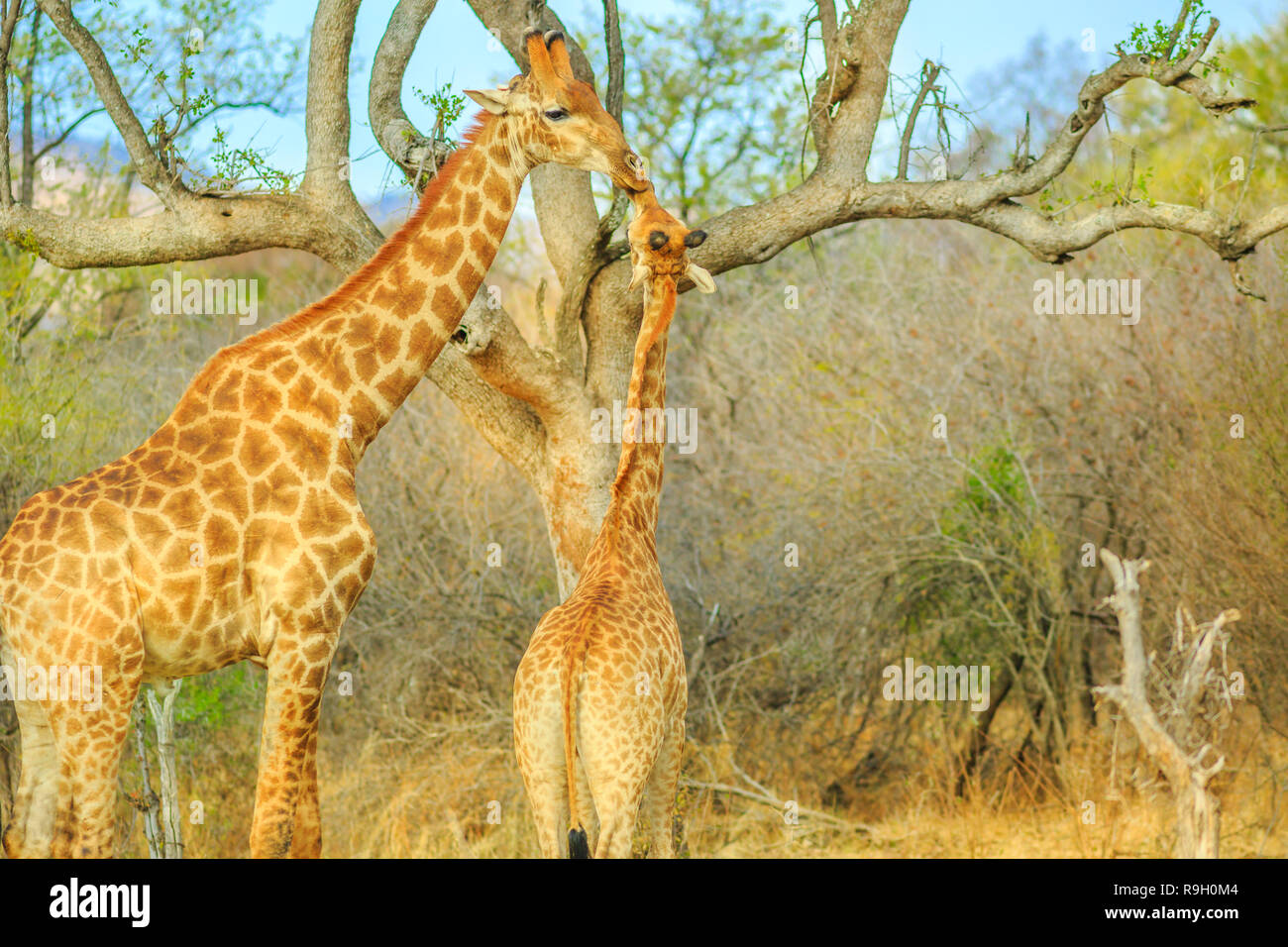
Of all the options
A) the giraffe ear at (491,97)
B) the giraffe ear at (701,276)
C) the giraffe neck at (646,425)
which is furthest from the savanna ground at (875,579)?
the giraffe ear at (491,97)

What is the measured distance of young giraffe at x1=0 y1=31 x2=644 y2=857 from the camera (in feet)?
15.1

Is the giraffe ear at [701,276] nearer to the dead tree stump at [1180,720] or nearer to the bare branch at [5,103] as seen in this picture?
the dead tree stump at [1180,720]

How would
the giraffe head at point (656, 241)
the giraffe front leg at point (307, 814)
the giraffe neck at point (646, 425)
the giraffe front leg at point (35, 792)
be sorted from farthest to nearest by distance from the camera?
the giraffe neck at point (646, 425), the giraffe head at point (656, 241), the giraffe front leg at point (307, 814), the giraffe front leg at point (35, 792)

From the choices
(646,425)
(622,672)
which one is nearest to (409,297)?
(646,425)

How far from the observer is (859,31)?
24.0 feet

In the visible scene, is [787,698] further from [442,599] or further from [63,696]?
[63,696]

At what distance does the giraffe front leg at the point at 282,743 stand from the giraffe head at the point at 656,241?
218 cm

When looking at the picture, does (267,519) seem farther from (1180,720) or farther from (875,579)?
(875,579)

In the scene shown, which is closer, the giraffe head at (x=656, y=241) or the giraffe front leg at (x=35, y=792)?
the giraffe front leg at (x=35, y=792)

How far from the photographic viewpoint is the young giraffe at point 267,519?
459cm

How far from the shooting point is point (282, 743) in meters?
4.88

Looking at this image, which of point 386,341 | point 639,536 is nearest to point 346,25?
point 386,341

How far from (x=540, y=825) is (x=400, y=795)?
15.3 ft

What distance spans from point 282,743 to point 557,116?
271 cm
